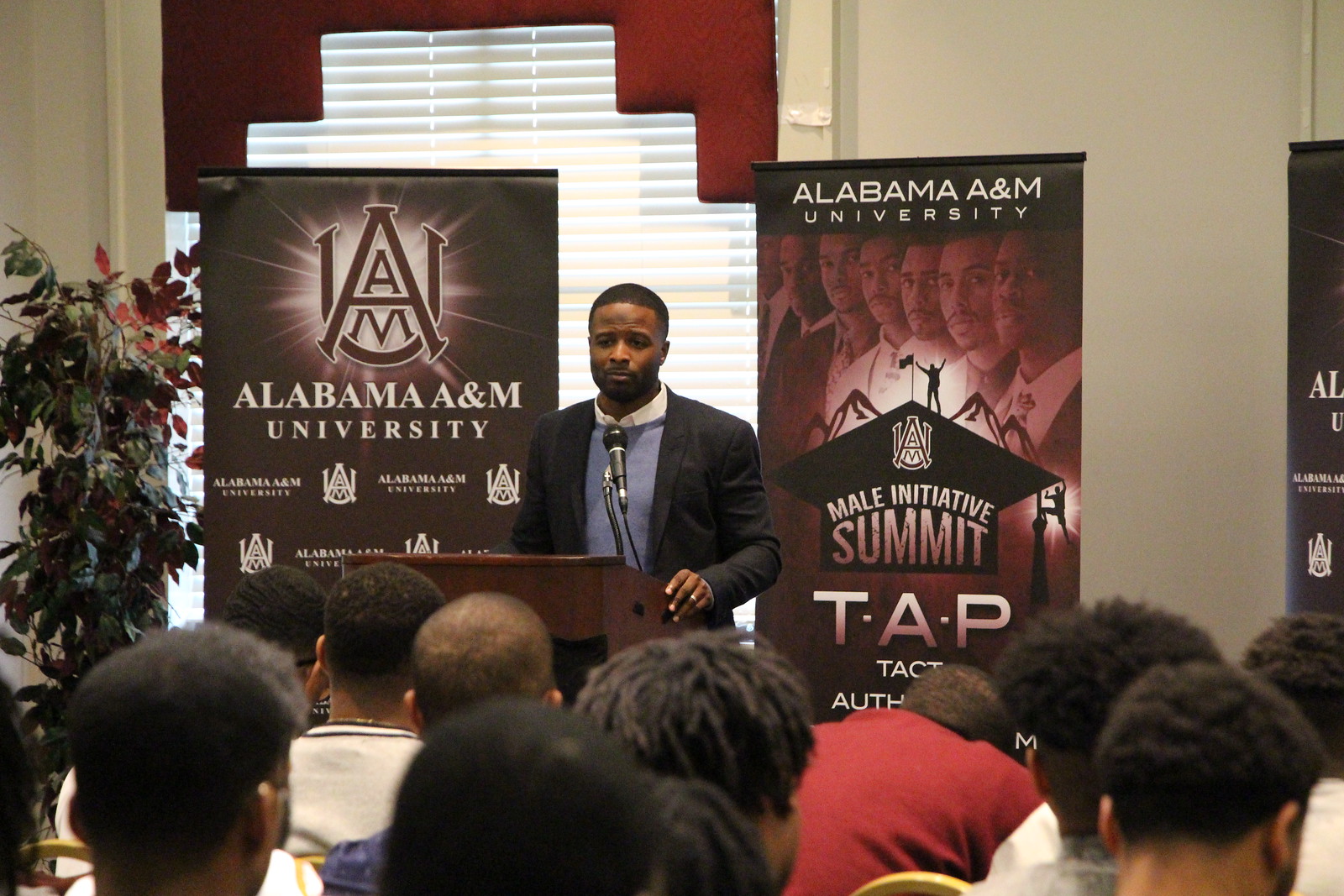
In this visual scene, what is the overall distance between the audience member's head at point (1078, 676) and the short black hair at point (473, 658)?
0.67 m

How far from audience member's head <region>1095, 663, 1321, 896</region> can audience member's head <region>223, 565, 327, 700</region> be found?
5.96ft

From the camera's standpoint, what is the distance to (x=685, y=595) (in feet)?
10.6

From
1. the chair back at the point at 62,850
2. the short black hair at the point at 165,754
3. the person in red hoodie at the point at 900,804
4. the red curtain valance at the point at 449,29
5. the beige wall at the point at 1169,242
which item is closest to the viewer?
the short black hair at the point at 165,754

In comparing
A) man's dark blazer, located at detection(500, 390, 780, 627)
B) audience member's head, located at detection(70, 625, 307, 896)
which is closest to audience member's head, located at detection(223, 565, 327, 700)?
man's dark blazer, located at detection(500, 390, 780, 627)

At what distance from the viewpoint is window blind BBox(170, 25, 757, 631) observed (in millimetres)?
5516

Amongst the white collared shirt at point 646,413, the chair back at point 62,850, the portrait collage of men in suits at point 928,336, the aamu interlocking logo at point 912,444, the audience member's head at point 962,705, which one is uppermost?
the portrait collage of men in suits at point 928,336

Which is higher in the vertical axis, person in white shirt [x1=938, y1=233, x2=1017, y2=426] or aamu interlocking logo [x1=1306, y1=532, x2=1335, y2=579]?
person in white shirt [x1=938, y1=233, x2=1017, y2=426]

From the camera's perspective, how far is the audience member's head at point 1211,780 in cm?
119

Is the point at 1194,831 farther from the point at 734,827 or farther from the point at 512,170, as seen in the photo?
the point at 512,170

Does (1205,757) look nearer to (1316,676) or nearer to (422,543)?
(1316,676)

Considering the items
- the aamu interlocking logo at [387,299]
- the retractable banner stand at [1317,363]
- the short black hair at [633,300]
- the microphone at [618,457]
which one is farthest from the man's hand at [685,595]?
the retractable banner stand at [1317,363]

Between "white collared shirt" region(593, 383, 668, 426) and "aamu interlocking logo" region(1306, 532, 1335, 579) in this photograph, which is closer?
"white collared shirt" region(593, 383, 668, 426)

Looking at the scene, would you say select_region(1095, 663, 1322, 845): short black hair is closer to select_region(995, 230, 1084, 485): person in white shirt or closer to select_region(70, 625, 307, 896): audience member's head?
select_region(70, 625, 307, 896): audience member's head

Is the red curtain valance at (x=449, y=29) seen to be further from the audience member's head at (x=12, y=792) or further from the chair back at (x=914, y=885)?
the audience member's head at (x=12, y=792)
